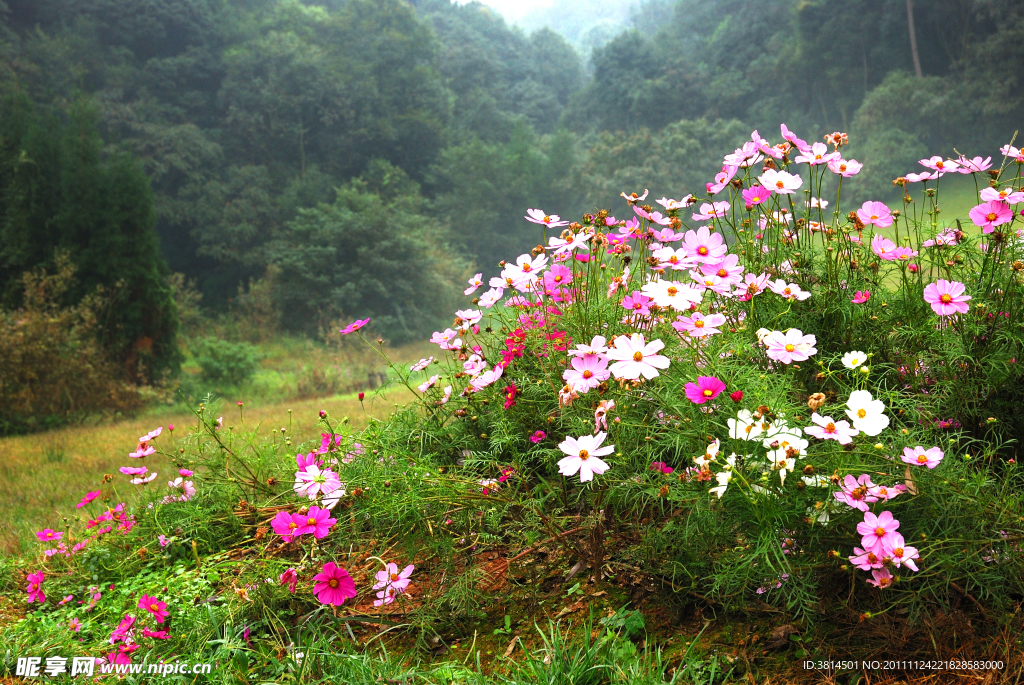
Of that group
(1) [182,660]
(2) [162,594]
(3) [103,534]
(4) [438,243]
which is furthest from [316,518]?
(4) [438,243]

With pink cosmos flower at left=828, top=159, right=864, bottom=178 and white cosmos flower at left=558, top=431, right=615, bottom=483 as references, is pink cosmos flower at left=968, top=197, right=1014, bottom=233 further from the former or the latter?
white cosmos flower at left=558, top=431, right=615, bottom=483

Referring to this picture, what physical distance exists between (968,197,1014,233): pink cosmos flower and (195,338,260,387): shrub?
851 centimetres

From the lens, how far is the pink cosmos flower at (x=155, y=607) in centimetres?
166

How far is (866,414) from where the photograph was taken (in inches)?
43.3

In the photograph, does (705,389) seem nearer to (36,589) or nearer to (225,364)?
(36,589)

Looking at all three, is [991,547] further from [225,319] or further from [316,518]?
[225,319]

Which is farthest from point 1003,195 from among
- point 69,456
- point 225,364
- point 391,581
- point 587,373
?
point 225,364

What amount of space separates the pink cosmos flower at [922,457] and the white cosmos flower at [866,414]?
99 millimetres

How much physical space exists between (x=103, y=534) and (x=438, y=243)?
17088 millimetres

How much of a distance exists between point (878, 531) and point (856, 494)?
0.09 m

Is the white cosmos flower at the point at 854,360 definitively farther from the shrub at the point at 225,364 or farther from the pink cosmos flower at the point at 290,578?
the shrub at the point at 225,364

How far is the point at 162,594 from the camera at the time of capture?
1.85 m

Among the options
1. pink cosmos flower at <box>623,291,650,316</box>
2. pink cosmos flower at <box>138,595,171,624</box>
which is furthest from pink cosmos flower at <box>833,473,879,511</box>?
pink cosmos flower at <box>138,595,171,624</box>

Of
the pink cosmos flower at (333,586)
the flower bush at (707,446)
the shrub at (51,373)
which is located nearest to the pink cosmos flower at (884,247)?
the flower bush at (707,446)
